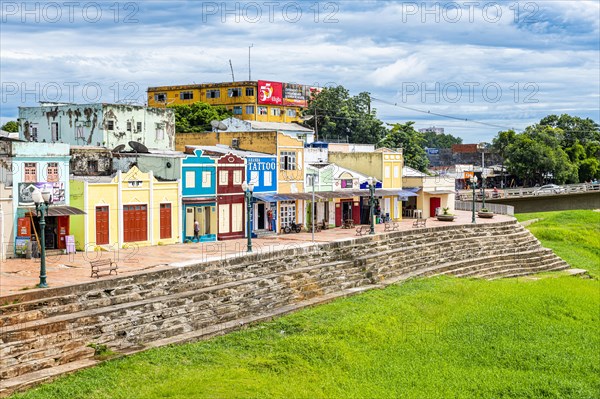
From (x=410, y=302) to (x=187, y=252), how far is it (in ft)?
31.8

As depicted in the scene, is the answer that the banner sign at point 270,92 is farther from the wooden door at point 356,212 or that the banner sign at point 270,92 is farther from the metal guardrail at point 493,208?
the wooden door at point 356,212

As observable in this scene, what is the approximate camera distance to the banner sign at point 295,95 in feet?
294

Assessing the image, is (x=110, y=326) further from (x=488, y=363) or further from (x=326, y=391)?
(x=488, y=363)

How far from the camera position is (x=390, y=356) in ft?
84.9

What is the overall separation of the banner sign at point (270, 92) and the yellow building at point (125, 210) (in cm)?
4830

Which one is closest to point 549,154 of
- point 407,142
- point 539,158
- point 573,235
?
point 539,158

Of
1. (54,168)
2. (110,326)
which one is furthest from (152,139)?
(110,326)

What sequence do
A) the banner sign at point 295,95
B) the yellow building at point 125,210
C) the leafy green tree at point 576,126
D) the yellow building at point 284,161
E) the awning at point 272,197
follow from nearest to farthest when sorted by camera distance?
the yellow building at point 125,210 < the awning at point 272,197 < the yellow building at point 284,161 < the banner sign at point 295,95 < the leafy green tree at point 576,126

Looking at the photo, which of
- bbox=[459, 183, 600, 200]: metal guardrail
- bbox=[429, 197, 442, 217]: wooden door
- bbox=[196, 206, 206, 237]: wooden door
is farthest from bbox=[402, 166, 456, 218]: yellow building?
bbox=[196, 206, 206, 237]: wooden door

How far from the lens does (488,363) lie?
26812mm

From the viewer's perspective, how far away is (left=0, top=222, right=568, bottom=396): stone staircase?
74.1 ft

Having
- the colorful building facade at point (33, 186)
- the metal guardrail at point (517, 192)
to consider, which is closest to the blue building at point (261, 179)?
the colorful building facade at point (33, 186)

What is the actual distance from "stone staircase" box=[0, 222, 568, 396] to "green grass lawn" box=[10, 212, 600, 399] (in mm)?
1006

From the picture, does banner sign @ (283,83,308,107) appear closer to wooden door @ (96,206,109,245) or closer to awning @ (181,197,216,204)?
awning @ (181,197,216,204)
